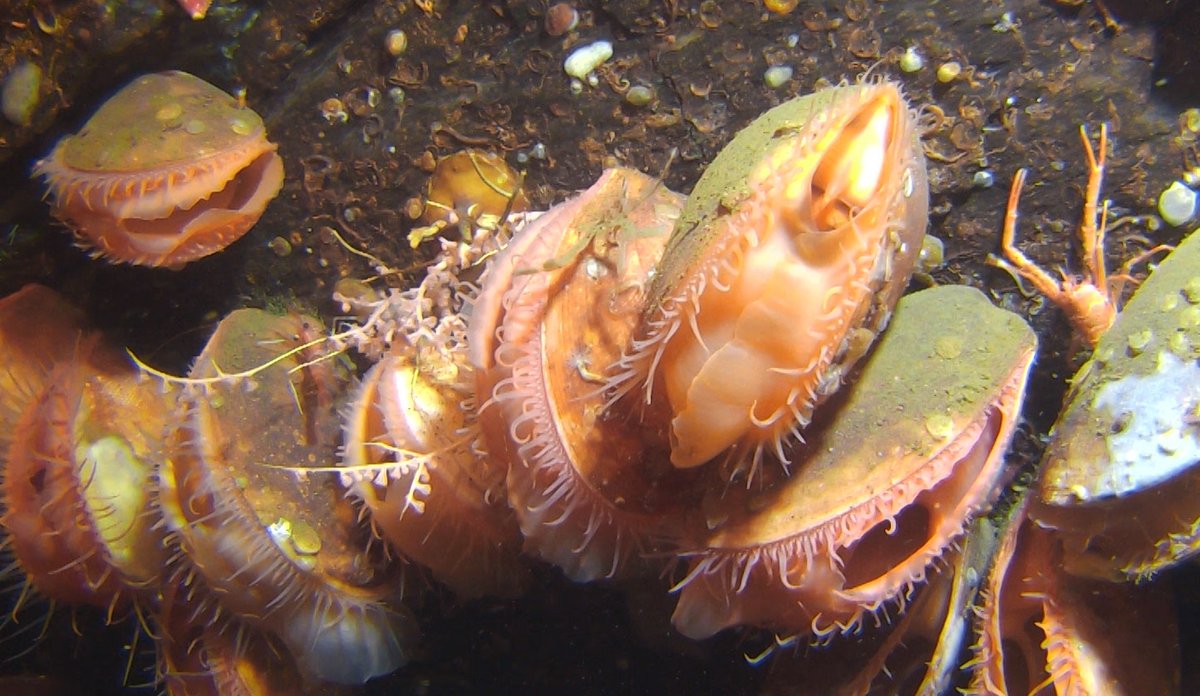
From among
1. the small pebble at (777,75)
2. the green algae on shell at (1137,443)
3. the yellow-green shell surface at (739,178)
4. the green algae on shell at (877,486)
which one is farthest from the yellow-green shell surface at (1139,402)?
the small pebble at (777,75)

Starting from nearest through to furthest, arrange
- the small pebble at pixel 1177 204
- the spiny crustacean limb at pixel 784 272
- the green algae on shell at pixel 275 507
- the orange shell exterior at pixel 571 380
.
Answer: the spiny crustacean limb at pixel 784 272 → the orange shell exterior at pixel 571 380 → the small pebble at pixel 1177 204 → the green algae on shell at pixel 275 507

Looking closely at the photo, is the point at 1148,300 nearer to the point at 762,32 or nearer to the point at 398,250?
the point at 762,32

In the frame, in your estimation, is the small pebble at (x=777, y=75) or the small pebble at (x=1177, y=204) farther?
the small pebble at (x=777, y=75)

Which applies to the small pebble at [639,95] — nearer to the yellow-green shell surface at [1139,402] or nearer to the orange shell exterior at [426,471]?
the orange shell exterior at [426,471]

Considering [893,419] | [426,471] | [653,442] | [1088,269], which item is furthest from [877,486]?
[426,471]

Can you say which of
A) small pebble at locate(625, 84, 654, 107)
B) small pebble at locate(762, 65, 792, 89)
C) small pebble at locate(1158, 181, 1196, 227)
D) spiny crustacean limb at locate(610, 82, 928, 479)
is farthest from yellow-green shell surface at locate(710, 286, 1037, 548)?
small pebble at locate(625, 84, 654, 107)

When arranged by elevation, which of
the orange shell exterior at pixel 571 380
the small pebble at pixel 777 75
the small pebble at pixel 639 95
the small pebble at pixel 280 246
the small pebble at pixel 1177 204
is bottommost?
the small pebble at pixel 280 246

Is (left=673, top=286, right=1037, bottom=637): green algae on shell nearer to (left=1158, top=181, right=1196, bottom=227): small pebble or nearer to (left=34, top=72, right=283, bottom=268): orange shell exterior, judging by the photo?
Result: (left=1158, top=181, right=1196, bottom=227): small pebble

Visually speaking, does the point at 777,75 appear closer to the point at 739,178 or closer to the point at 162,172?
the point at 739,178
